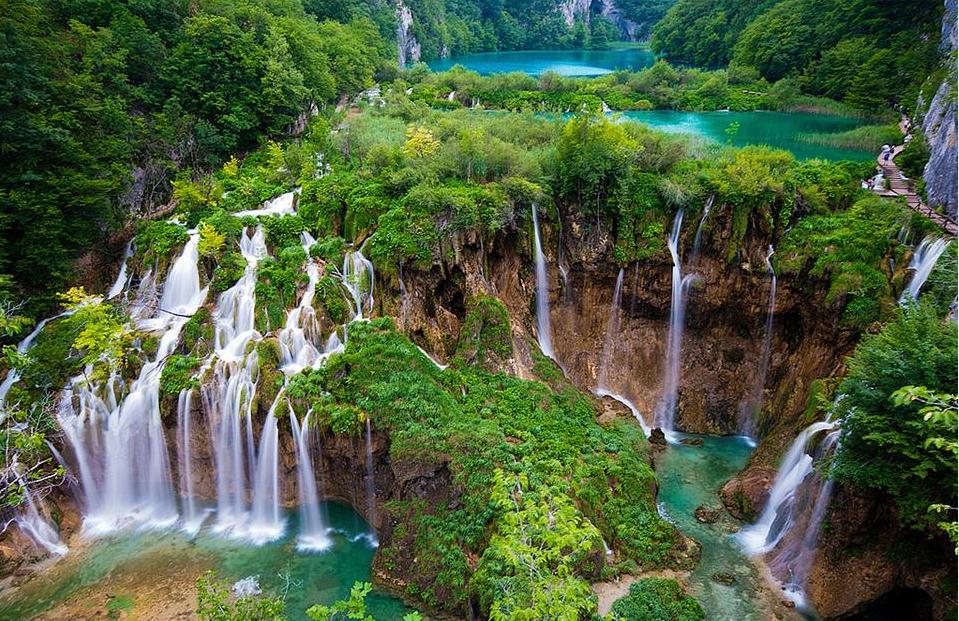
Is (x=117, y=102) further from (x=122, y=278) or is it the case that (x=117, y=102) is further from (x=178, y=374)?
(x=178, y=374)

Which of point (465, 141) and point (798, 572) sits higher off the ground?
point (465, 141)

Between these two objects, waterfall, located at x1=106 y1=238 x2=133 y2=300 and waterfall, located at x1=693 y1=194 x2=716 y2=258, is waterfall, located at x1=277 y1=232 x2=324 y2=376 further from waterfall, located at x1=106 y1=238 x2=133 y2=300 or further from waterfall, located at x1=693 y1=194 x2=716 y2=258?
waterfall, located at x1=693 y1=194 x2=716 y2=258

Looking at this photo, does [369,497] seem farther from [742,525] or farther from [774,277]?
[774,277]

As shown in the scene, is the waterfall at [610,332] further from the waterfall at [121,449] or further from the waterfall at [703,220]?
the waterfall at [121,449]

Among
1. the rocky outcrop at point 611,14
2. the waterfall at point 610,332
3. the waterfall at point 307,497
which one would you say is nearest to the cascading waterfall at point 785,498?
the waterfall at point 610,332

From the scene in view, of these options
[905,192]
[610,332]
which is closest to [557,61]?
[905,192]

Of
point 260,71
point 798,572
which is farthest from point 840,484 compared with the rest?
point 260,71
